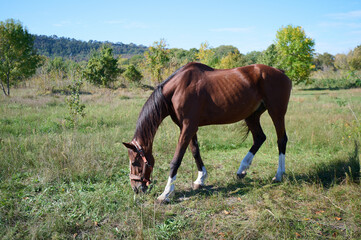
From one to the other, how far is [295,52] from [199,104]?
35.9 m

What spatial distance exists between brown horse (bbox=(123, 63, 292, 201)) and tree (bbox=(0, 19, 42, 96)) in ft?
72.0

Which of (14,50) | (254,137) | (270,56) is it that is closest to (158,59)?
(14,50)

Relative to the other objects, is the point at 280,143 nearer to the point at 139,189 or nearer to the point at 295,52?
the point at 139,189

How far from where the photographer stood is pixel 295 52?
1334 inches

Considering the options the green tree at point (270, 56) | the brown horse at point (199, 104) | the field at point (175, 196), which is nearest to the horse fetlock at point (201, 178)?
the brown horse at point (199, 104)

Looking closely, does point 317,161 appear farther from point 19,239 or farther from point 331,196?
point 19,239

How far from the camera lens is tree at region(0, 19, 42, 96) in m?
19.7

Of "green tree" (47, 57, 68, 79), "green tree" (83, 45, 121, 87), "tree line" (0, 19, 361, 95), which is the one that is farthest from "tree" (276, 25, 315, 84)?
"green tree" (47, 57, 68, 79)

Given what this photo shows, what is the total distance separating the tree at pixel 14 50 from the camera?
19.7 meters

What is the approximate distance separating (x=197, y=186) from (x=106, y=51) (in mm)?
31803

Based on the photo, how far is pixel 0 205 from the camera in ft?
10.6

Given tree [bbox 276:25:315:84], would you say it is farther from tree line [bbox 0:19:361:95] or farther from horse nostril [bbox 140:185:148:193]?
horse nostril [bbox 140:185:148:193]

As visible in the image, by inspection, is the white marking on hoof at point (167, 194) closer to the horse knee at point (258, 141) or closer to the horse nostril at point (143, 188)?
the horse nostril at point (143, 188)

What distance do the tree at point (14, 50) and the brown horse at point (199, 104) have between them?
2194cm
